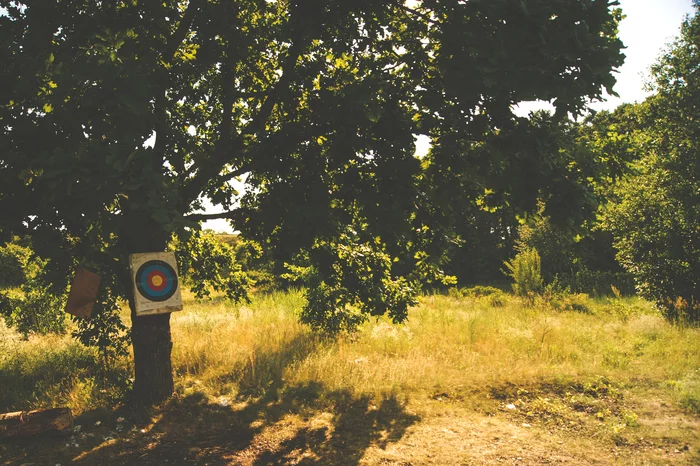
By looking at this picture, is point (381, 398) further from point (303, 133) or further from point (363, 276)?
point (303, 133)

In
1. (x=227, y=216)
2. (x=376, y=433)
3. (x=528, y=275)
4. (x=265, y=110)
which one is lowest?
(x=376, y=433)

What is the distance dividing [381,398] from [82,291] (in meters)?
4.67

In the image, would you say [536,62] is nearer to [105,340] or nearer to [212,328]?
[105,340]

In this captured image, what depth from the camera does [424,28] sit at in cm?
612

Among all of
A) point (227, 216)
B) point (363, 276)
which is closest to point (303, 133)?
Result: point (227, 216)

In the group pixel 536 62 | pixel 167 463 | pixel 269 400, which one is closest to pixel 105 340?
pixel 269 400

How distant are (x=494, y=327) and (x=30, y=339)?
1199cm

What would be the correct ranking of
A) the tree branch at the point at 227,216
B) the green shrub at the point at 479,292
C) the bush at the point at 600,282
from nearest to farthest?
1. the tree branch at the point at 227,216
2. the green shrub at the point at 479,292
3. the bush at the point at 600,282

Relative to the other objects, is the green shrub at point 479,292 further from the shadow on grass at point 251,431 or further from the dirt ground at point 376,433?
the shadow on grass at point 251,431

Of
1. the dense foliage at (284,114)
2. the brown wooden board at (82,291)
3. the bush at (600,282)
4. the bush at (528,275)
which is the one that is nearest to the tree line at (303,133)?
the dense foliage at (284,114)

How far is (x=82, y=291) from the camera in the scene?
5.26 meters

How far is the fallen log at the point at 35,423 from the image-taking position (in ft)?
18.0

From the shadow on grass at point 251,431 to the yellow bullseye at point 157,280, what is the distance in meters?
2.00

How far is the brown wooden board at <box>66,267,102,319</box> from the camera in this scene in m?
5.23
